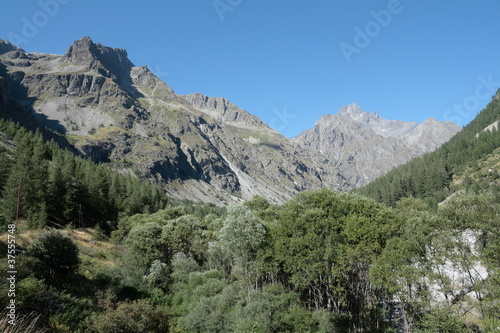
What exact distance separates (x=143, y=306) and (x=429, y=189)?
482 ft

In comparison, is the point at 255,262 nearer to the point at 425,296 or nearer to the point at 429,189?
the point at 425,296

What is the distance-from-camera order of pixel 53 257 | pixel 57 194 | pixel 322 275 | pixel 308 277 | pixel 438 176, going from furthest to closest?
pixel 438 176 < pixel 57 194 < pixel 322 275 < pixel 53 257 < pixel 308 277

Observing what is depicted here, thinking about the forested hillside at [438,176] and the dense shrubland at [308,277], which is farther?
the forested hillside at [438,176]

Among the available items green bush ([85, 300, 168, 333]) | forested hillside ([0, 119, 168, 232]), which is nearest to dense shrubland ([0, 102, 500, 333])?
green bush ([85, 300, 168, 333])

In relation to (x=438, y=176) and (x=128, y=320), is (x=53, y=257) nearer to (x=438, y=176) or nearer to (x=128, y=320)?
(x=128, y=320)

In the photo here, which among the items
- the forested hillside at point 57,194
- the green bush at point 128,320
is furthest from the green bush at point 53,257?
the forested hillside at point 57,194

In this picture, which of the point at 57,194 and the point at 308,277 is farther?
the point at 57,194

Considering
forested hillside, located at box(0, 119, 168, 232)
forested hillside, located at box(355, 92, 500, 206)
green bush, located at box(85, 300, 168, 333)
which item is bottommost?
green bush, located at box(85, 300, 168, 333)

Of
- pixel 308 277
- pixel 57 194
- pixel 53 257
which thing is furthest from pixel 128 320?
pixel 57 194

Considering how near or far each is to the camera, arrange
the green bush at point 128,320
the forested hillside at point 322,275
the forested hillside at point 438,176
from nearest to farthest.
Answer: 1. the forested hillside at point 322,275
2. the green bush at point 128,320
3. the forested hillside at point 438,176

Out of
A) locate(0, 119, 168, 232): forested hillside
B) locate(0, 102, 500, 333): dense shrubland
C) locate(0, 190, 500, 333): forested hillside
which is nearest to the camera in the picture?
locate(0, 190, 500, 333): forested hillside

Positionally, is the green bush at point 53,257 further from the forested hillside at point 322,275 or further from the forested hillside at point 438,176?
the forested hillside at point 438,176

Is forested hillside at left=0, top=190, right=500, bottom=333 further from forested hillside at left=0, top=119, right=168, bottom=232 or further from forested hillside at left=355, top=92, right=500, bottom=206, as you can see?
forested hillside at left=355, top=92, right=500, bottom=206

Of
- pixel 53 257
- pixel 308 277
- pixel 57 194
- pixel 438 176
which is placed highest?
pixel 438 176
